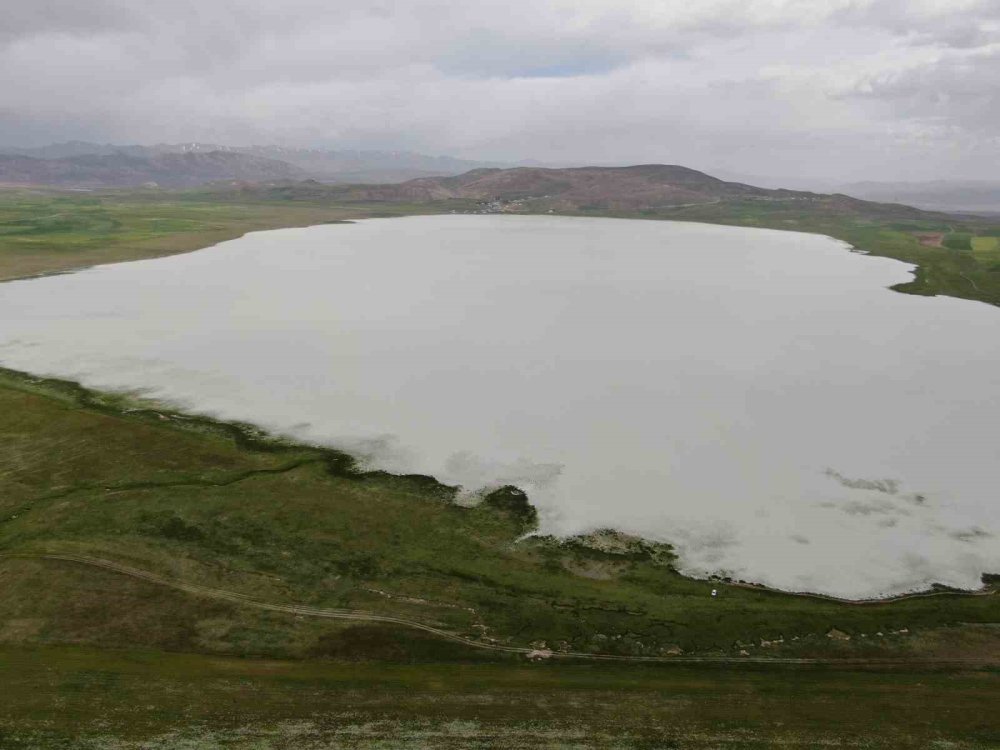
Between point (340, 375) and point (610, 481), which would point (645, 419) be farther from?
point (340, 375)

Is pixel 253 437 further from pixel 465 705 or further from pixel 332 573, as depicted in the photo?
pixel 465 705

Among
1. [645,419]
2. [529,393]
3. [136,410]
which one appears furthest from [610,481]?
[136,410]

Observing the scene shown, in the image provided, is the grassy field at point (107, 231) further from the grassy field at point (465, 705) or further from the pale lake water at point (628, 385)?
the grassy field at point (465, 705)

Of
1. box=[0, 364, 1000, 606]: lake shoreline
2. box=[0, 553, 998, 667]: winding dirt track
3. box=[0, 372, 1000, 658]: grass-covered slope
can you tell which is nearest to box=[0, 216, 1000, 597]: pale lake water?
box=[0, 364, 1000, 606]: lake shoreline

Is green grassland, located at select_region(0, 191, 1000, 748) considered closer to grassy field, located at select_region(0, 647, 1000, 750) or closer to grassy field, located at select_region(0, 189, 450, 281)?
grassy field, located at select_region(0, 647, 1000, 750)

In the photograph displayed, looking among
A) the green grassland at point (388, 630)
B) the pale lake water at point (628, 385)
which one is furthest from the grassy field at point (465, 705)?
the pale lake water at point (628, 385)

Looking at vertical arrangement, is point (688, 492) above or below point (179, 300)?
below
